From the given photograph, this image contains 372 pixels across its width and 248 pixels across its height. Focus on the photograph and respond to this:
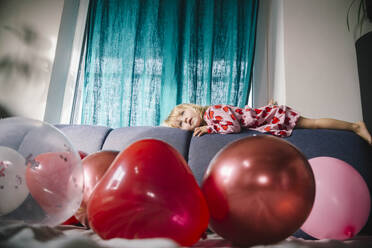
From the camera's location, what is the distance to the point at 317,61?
2.04 m

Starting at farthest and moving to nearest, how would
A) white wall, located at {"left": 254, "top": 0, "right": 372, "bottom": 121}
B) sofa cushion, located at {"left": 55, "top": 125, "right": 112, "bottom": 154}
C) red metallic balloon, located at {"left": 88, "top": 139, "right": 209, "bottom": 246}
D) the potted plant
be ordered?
white wall, located at {"left": 254, "top": 0, "right": 372, "bottom": 121} → the potted plant → sofa cushion, located at {"left": 55, "top": 125, "right": 112, "bottom": 154} → red metallic balloon, located at {"left": 88, "top": 139, "right": 209, "bottom": 246}

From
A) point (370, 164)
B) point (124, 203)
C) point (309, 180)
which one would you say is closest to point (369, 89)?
point (370, 164)

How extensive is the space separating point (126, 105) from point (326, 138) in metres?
1.86

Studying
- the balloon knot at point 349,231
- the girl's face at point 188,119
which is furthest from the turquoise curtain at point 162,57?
the balloon knot at point 349,231

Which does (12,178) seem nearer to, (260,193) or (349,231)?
(260,193)

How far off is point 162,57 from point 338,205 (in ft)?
6.94

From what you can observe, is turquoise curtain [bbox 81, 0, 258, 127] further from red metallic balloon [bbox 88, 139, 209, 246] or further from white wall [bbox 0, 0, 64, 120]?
red metallic balloon [bbox 88, 139, 209, 246]

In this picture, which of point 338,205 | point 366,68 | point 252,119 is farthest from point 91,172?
point 366,68

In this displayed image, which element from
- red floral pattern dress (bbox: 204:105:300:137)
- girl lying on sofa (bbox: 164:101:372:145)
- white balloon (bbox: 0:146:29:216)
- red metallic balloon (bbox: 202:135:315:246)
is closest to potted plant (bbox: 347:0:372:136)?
girl lying on sofa (bbox: 164:101:372:145)

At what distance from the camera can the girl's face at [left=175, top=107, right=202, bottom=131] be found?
1762mm

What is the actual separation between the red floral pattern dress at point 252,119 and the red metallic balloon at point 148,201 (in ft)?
3.01

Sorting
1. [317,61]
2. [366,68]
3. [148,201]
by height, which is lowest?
[148,201]

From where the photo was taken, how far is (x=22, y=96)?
2.35 meters

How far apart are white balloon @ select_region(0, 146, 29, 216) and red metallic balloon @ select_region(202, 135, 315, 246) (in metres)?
0.47
